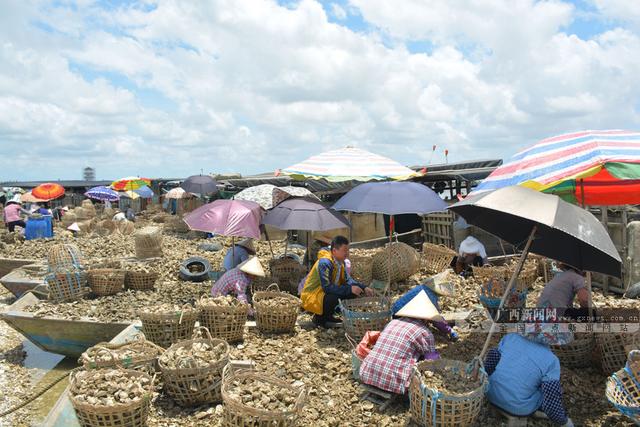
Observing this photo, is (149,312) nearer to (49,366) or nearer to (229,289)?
(229,289)

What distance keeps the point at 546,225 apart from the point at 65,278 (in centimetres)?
814

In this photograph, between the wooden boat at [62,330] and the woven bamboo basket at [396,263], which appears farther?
the woven bamboo basket at [396,263]

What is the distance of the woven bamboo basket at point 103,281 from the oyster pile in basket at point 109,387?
16.6 ft

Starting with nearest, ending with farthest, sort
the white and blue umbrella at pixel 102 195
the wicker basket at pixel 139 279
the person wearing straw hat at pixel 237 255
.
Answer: the person wearing straw hat at pixel 237 255, the wicker basket at pixel 139 279, the white and blue umbrella at pixel 102 195

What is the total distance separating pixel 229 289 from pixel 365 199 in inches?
97.2

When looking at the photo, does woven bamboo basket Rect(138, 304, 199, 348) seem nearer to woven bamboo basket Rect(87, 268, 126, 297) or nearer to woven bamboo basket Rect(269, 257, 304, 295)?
woven bamboo basket Rect(269, 257, 304, 295)

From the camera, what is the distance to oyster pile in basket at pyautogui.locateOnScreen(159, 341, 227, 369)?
4.72 m

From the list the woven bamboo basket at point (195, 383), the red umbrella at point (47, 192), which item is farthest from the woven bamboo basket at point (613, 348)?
the red umbrella at point (47, 192)

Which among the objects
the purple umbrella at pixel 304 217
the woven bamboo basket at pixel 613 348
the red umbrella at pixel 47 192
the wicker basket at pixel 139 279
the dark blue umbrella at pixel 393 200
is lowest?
the wicker basket at pixel 139 279

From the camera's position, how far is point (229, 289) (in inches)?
286

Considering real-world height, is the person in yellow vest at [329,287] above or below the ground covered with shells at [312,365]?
above

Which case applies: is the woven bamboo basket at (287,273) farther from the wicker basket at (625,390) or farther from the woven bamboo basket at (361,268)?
the wicker basket at (625,390)

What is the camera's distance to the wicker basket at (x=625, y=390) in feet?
13.4

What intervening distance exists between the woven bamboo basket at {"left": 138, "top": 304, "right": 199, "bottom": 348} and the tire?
466cm
